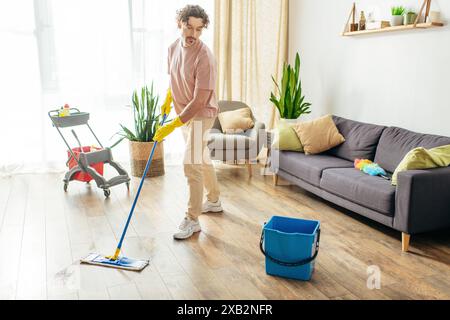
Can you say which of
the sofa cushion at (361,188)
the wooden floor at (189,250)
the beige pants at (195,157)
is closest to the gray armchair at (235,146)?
the wooden floor at (189,250)

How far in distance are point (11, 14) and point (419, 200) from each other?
4000 mm

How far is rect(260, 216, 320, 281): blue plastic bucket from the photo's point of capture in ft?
7.26

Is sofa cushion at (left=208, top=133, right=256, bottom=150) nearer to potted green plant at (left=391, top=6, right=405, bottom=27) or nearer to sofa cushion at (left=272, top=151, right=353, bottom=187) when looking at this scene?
sofa cushion at (left=272, top=151, right=353, bottom=187)

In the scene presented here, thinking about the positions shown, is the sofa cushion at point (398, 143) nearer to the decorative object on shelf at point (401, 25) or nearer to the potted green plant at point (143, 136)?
the decorative object on shelf at point (401, 25)

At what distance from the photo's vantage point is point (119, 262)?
2.41 meters

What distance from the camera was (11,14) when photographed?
427cm

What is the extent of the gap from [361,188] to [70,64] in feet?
10.5

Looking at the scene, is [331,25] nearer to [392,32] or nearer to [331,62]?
[331,62]

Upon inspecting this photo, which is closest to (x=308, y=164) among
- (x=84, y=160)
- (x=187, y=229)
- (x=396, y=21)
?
(x=187, y=229)

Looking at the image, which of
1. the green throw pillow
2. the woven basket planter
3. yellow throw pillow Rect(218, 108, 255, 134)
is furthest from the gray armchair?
the woven basket planter

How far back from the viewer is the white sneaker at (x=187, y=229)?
2.80 metres

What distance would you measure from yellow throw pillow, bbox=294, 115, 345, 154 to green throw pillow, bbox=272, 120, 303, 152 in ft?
0.17

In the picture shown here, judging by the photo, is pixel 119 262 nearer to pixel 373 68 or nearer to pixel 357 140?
pixel 357 140

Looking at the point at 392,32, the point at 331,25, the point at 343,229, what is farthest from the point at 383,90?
the point at 343,229
